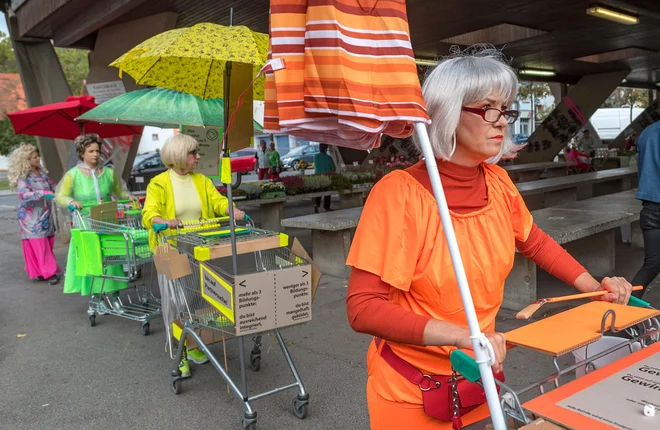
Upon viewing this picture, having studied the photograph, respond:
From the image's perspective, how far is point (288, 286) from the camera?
346cm

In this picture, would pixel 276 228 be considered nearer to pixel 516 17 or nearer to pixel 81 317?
pixel 81 317

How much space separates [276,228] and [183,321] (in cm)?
769

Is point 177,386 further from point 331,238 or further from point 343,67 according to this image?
point 331,238

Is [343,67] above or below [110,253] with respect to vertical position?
above

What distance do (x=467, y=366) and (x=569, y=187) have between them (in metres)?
11.2

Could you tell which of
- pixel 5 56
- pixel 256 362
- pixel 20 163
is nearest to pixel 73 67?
pixel 5 56

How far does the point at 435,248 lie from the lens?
5.52ft

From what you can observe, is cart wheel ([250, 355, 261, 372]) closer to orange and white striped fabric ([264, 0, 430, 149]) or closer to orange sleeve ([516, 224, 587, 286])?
orange sleeve ([516, 224, 587, 286])

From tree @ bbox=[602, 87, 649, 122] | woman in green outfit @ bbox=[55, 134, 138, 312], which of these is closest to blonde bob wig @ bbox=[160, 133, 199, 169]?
woman in green outfit @ bbox=[55, 134, 138, 312]

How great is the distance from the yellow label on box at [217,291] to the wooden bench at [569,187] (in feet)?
24.8

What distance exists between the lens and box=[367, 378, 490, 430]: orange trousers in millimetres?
1782

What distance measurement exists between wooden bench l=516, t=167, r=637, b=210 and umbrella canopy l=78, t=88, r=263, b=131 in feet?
19.5

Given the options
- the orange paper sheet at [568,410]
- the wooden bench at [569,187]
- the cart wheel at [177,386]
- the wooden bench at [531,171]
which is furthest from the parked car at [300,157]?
the orange paper sheet at [568,410]

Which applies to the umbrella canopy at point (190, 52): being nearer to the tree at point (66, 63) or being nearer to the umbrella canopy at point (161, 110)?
the umbrella canopy at point (161, 110)
